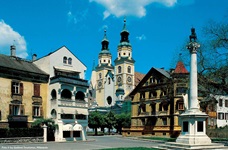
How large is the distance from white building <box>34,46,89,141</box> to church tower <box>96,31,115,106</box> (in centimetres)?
7874

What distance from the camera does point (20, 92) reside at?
43969 mm

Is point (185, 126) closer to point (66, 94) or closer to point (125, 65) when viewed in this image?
point (66, 94)

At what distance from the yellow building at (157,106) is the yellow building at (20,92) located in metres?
22.4

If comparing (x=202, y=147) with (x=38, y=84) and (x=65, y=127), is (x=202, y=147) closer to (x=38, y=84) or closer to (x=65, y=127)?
(x=65, y=127)

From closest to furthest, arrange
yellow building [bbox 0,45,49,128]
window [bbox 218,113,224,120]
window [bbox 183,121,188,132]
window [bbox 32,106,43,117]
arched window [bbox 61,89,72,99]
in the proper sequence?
1. window [bbox 183,121,188,132]
2. yellow building [bbox 0,45,49,128]
3. window [bbox 32,106,43,117]
4. arched window [bbox 61,89,72,99]
5. window [bbox 218,113,224,120]

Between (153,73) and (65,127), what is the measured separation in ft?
83.0

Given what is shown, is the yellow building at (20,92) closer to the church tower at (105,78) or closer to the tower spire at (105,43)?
the church tower at (105,78)

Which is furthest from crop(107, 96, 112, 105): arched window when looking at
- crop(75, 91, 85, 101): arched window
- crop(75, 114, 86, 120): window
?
crop(75, 114, 86, 120): window

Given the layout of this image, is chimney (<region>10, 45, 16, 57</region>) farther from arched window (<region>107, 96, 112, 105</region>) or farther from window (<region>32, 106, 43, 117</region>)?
arched window (<region>107, 96, 112, 105</region>)

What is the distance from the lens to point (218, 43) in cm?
3334

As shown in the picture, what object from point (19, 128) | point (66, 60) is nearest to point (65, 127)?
point (19, 128)

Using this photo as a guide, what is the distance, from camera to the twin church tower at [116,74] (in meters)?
129

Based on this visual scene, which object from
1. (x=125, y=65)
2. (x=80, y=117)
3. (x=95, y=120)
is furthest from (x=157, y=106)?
(x=125, y=65)

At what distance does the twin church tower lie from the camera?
424 ft
